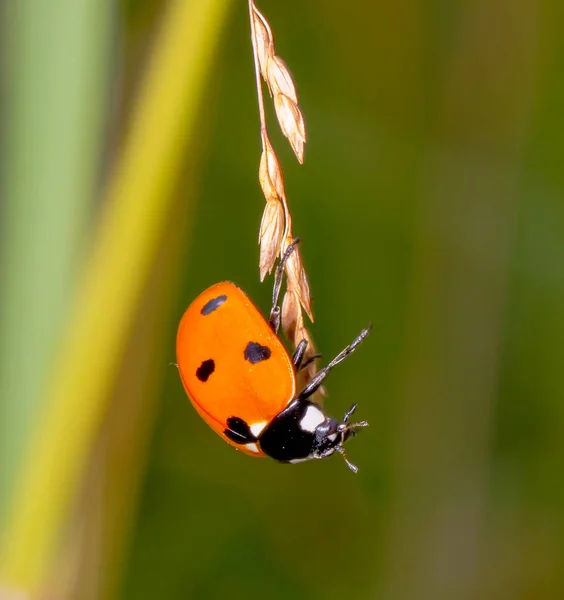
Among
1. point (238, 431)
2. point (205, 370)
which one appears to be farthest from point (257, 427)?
point (205, 370)

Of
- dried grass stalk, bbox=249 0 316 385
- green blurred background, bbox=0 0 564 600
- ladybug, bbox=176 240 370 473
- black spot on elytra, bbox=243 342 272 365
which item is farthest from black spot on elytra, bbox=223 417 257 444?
green blurred background, bbox=0 0 564 600

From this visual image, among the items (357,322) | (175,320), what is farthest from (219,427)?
(357,322)

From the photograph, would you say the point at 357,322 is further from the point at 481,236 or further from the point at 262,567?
the point at 262,567

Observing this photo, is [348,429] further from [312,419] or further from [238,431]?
[238,431]

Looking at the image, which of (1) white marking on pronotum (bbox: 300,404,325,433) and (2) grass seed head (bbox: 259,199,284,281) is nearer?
(2) grass seed head (bbox: 259,199,284,281)

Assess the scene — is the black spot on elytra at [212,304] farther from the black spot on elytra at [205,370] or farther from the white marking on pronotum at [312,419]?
the white marking on pronotum at [312,419]

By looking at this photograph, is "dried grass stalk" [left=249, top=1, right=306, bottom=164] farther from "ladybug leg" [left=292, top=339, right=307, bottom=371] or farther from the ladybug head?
the ladybug head

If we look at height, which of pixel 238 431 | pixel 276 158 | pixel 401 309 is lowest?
pixel 238 431
